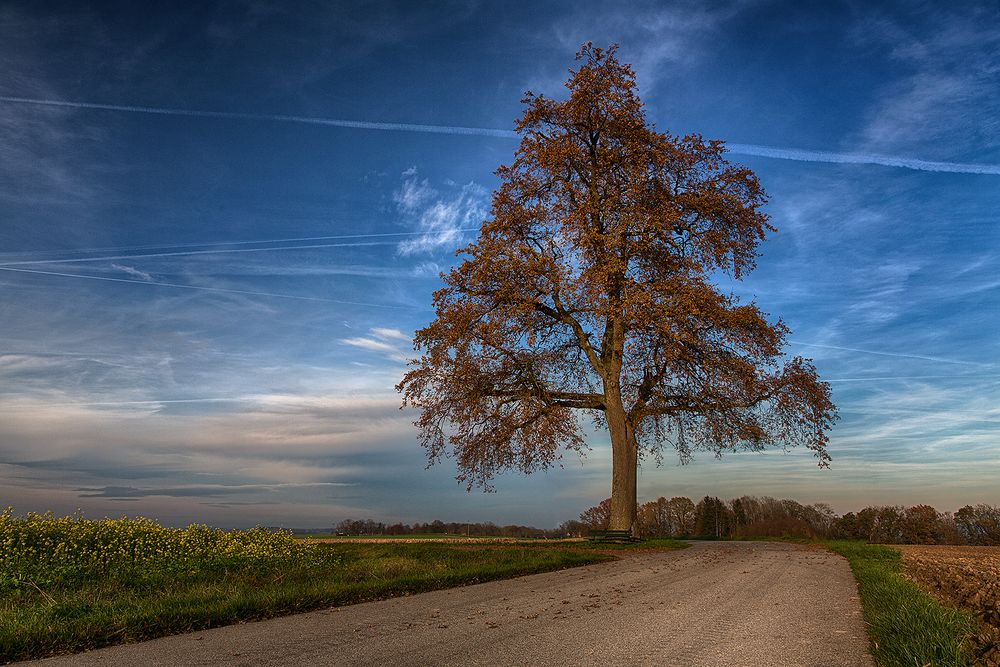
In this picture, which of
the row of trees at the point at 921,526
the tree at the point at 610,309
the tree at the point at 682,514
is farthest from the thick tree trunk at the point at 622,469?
the tree at the point at 682,514

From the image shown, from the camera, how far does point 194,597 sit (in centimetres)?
731

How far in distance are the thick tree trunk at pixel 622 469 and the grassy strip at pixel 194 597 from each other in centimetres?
960

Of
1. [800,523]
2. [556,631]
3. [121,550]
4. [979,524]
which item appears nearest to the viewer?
[556,631]

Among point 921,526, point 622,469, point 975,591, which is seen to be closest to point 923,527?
point 921,526

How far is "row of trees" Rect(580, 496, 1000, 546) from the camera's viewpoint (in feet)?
107

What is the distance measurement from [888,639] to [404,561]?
25.9ft

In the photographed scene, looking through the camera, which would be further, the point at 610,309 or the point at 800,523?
the point at 800,523

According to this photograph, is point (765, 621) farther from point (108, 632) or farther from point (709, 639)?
point (108, 632)

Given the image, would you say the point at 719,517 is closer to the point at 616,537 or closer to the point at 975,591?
the point at 616,537

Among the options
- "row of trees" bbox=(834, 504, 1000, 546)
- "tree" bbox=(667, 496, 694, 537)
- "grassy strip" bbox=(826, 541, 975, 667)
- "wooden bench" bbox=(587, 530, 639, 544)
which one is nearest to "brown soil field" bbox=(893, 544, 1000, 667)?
"grassy strip" bbox=(826, 541, 975, 667)

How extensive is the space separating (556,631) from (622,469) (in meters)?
15.4

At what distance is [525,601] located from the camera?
8.12 m

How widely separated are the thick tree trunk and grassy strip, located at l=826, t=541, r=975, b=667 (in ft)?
38.4

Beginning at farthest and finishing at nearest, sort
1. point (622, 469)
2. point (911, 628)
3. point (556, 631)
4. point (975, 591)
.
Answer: point (622, 469), point (975, 591), point (556, 631), point (911, 628)
